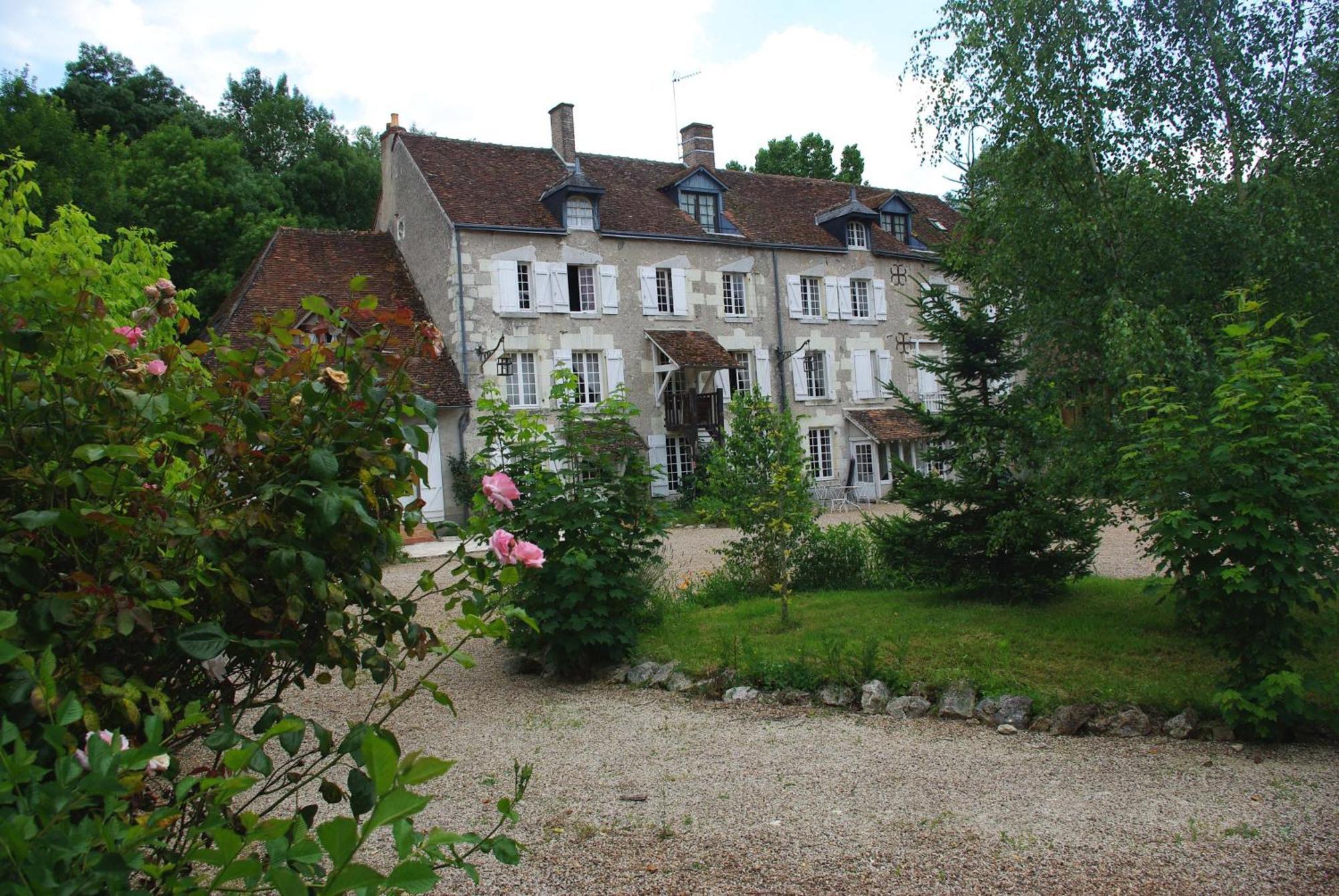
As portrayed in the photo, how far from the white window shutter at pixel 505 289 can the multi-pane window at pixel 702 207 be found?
585 centimetres

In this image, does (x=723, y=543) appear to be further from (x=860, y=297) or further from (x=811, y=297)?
(x=860, y=297)

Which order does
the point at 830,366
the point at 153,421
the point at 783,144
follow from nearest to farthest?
the point at 153,421 → the point at 830,366 → the point at 783,144

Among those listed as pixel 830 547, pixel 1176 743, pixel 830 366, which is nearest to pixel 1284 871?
pixel 1176 743

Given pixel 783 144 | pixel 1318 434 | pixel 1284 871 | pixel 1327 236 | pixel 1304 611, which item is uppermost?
pixel 783 144

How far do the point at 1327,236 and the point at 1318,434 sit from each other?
3.79 meters

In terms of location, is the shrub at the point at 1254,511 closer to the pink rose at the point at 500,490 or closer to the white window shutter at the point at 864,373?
the pink rose at the point at 500,490

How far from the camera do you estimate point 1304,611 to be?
7426 mm

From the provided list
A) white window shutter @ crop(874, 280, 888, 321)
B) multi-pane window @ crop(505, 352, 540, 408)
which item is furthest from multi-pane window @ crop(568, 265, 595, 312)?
white window shutter @ crop(874, 280, 888, 321)

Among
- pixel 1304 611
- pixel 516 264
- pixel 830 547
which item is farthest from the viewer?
pixel 516 264

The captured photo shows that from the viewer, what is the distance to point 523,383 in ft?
76.2

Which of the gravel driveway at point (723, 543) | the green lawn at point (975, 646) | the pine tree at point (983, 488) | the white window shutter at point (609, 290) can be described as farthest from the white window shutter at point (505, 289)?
the pine tree at point (983, 488)

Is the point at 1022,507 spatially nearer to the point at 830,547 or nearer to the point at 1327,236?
the point at 830,547

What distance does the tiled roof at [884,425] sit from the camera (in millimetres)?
27609

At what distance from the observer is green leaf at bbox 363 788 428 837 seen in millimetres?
1217
